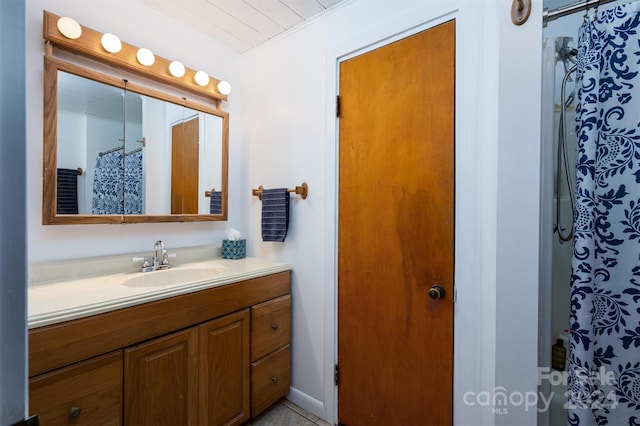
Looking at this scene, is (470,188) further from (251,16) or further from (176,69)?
(176,69)

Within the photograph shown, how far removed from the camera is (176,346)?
1.25 meters

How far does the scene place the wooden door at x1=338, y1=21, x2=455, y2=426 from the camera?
1272 millimetres

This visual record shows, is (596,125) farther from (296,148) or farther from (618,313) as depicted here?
(296,148)

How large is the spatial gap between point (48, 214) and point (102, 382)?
810mm

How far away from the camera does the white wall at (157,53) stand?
130cm

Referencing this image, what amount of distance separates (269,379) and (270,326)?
1.02ft

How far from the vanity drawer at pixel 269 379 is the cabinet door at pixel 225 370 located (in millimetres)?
52

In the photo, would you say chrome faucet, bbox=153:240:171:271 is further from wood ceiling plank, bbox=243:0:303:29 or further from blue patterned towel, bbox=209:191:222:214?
wood ceiling plank, bbox=243:0:303:29

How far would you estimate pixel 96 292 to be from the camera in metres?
1.17

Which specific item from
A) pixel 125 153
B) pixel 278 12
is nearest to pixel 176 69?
pixel 125 153

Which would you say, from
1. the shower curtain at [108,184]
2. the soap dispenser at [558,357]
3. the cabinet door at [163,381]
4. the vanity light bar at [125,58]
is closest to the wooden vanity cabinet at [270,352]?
the cabinet door at [163,381]

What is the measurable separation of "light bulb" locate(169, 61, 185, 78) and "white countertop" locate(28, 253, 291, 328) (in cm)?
117

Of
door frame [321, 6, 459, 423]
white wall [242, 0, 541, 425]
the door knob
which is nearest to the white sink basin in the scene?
white wall [242, 0, 541, 425]

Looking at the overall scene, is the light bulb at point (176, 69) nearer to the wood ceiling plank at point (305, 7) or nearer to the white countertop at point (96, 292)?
the wood ceiling plank at point (305, 7)
